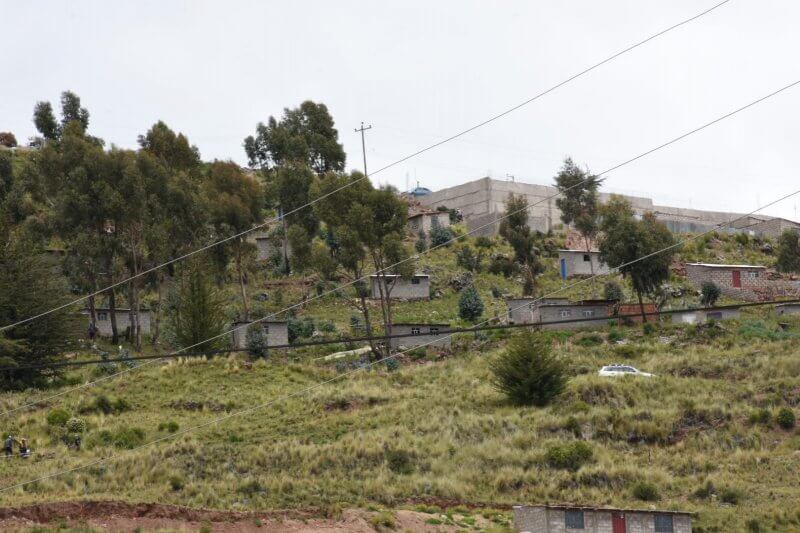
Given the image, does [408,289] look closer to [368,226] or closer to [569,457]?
[368,226]

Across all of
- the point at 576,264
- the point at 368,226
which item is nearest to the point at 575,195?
the point at 576,264

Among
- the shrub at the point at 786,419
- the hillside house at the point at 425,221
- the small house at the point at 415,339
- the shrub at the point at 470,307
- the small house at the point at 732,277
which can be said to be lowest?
the shrub at the point at 786,419

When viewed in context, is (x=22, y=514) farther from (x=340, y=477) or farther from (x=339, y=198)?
(x=339, y=198)

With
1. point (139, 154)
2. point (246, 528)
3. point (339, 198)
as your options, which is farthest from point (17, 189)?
point (246, 528)

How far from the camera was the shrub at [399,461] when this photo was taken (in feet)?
120

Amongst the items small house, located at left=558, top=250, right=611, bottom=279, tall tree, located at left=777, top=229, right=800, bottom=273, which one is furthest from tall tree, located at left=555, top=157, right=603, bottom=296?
tall tree, located at left=777, top=229, right=800, bottom=273

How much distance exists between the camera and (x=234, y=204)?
6544cm

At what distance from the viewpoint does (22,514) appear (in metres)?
28.3

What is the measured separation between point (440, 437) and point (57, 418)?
15510mm

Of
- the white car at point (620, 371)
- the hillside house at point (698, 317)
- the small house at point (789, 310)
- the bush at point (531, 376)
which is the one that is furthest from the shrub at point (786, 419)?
the small house at point (789, 310)

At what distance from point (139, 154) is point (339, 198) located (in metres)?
13.7

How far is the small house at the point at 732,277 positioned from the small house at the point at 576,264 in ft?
27.8

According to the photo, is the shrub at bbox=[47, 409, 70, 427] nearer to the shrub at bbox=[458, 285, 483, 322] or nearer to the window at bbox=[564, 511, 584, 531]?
the window at bbox=[564, 511, 584, 531]

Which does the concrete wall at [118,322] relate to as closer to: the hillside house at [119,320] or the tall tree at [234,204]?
the hillside house at [119,320]
